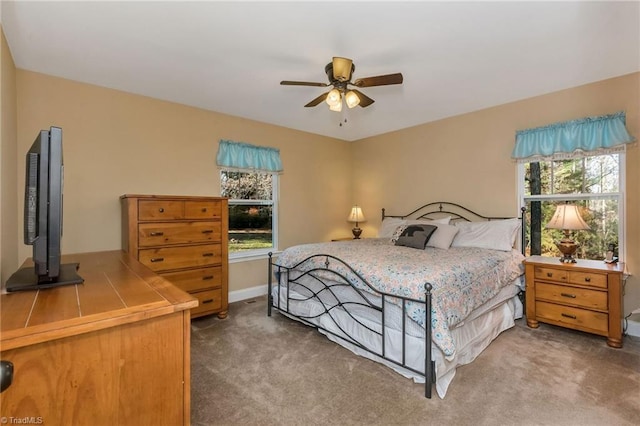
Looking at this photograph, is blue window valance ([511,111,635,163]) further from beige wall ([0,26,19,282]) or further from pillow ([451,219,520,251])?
beige wall ([0,26,19,282])

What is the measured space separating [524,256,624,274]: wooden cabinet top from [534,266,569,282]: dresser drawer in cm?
4

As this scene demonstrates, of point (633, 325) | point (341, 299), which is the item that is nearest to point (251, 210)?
point (341, 299)

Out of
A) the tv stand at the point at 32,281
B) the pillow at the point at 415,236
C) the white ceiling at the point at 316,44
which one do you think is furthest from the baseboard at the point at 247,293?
the tv stand at the point at 32,281

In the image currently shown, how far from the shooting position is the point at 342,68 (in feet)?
7.47

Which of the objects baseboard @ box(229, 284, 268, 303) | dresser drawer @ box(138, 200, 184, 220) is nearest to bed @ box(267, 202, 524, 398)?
baseboard @ box(229, 284, 268, 303)

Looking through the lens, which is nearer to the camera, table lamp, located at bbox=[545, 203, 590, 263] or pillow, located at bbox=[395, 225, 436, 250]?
table lamp, located at bbox=[545, 203, 590, 263]

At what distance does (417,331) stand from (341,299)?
74cm

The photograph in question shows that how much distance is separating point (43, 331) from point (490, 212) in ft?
13.8

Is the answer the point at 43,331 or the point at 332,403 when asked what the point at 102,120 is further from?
the point at 332,403

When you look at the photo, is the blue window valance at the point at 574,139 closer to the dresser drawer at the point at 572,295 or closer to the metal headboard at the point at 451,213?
the metal headboard at the point at 451,213

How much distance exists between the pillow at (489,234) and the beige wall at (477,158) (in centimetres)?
39

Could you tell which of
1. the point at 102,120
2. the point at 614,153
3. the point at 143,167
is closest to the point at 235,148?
the point at 143,167

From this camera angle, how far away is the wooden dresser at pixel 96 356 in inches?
33.2

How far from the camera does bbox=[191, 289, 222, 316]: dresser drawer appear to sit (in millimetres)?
3198
